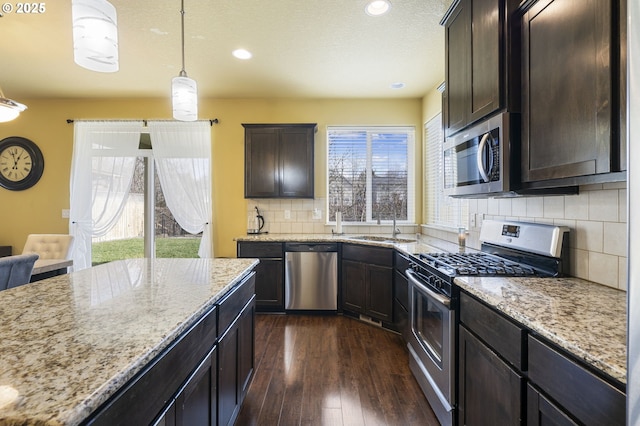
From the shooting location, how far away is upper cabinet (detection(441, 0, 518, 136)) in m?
1.56

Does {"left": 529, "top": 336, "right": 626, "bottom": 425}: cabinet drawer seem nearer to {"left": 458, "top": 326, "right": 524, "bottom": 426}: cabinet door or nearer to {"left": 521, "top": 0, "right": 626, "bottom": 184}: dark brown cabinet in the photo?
{"left": 458, "top": 326, "right": 524, "bottom": 426}: cabinet door

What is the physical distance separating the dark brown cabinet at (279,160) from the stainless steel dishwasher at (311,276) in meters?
0.76

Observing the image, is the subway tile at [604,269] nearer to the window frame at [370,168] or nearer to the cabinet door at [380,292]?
the cabinet door at [380,292]

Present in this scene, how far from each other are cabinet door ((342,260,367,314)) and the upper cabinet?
1.77 meters

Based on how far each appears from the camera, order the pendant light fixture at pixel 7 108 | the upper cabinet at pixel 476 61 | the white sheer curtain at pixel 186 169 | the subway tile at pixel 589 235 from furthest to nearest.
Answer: the white sheer curtain at pixel 186 169 → the pendant light fixture at pixel 7 108 → the upper cabinet at pixel 476 61 → the subway tile at pixel 589 235

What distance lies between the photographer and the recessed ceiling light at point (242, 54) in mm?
2910

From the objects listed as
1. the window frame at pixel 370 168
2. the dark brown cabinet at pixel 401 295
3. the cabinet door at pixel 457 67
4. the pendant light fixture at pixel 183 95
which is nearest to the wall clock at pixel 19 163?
the pendant light fixture at pixel 183 95

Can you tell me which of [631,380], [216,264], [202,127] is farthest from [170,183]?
[631,380]

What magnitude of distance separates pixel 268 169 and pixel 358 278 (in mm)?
1769

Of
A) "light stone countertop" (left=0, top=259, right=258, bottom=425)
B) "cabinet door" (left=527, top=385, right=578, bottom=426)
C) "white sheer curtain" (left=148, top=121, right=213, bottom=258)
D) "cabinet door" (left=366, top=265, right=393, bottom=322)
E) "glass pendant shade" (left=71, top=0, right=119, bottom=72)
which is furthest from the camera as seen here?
"white sheer curtain" (left=148, top=121, right=213, bottom=258)

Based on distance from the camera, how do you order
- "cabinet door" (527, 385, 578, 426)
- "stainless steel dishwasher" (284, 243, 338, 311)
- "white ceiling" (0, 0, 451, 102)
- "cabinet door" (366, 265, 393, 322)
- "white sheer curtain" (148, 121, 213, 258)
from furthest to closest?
"white sheer curtain" (148, 121, 213, 258), "stainless steel dishwasher" (284, 243, 338, 311), "cabinet door" (366, 265, 393, 322), "white ceiling" (0, 0, 451, 102), "cabinet door" (527, 385, 578, 426)

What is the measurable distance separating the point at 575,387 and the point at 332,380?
5.52 ft

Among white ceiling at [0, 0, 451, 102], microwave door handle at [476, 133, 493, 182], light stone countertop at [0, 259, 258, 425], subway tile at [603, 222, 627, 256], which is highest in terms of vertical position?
white ceiling at [0, 0, 451, 102]

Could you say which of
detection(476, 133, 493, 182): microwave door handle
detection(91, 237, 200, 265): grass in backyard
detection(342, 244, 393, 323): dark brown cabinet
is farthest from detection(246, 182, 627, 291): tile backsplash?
detection(91, 237, 200, 265): grass in backyard
